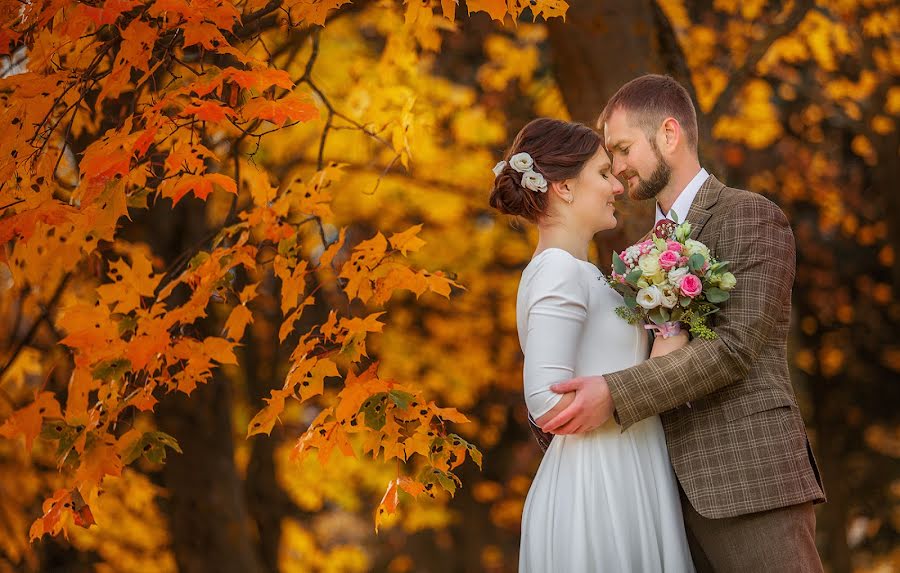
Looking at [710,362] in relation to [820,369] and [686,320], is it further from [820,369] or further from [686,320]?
[820,369]

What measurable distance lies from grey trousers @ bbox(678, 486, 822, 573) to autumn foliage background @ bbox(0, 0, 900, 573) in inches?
34.8

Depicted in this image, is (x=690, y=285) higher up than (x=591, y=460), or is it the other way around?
(x=690, y=285)

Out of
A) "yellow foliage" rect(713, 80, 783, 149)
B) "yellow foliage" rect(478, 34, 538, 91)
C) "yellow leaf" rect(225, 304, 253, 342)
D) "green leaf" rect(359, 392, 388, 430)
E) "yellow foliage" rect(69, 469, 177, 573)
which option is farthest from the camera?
"yellow foliage" rect(713, 80, 783, 149)

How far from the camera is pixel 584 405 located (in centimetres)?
313

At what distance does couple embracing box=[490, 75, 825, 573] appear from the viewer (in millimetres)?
3160

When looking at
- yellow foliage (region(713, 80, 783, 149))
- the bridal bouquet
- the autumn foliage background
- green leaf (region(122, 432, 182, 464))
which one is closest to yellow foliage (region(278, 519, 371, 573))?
the autumn foliage background

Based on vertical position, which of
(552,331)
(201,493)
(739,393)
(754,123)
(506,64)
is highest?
(552,331)

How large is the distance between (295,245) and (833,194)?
28.4 ft

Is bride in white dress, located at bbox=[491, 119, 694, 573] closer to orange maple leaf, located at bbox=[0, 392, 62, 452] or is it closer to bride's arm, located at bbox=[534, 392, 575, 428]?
bride's arm, located at bbox=[534, 392, 575, 428]

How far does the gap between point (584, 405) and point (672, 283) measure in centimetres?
42

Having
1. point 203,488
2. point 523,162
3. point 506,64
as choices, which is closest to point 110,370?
point 523,162

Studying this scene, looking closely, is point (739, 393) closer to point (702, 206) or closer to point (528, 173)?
point (702, 206)

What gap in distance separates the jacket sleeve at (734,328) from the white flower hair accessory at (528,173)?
22.0 inches

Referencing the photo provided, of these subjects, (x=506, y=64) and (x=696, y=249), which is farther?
(x=506, y=64)
